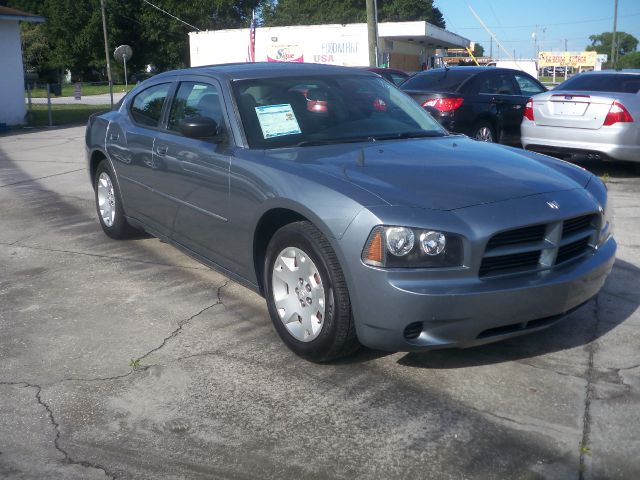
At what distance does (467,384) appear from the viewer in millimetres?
3887

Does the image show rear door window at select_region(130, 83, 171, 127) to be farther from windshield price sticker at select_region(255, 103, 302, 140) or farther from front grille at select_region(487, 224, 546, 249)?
front grille at select_region(487, 224, 546, 249)

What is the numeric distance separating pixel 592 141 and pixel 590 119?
0.29 meters

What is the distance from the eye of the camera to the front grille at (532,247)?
3.65 m

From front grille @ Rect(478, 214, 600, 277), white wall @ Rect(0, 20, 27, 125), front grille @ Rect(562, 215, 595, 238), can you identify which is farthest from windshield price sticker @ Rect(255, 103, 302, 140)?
white wall @ Rect(0, 20, 27, 125)

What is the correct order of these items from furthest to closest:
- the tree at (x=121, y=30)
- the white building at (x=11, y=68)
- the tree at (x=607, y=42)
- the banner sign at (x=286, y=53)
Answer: the tree at (x=607, y=42) < the tree at (x=121, y=30) < the banner sign at (x=286, y=53) < the white building at (x=11, y=68)

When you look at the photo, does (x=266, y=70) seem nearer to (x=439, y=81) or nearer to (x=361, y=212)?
(x=361, y=212)

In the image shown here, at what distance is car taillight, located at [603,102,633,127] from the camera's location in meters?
9.57

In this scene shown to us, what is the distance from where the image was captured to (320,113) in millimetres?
4945

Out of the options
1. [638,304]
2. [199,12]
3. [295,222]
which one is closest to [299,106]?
[295,222]

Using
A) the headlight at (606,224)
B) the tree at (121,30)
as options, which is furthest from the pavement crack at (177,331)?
the tree at (121,30)

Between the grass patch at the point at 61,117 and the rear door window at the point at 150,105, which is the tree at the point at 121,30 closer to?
the grass patch at the point at 61,117

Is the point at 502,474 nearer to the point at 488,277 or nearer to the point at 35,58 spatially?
the point at 488,277

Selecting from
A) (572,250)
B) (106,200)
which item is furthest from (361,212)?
(106,200)

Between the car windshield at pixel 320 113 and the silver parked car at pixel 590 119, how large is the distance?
5.12 meters
